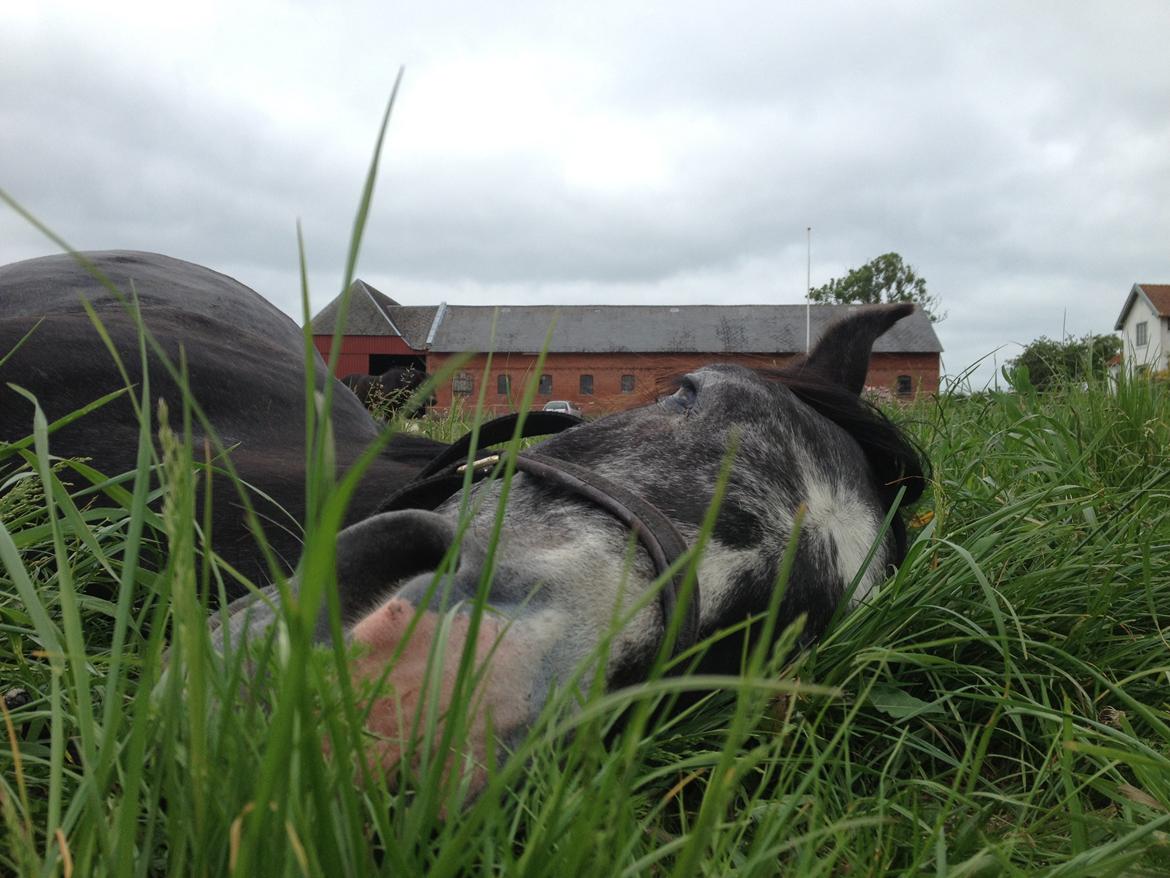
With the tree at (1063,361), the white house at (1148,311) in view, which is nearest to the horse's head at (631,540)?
the tree at (1063,361)

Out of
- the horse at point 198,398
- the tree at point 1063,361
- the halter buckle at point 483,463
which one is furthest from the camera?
the tree at point 1063,361

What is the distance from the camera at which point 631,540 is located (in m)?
1.08

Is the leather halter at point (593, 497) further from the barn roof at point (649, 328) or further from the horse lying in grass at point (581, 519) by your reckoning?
the barn roof at point (649, 328)

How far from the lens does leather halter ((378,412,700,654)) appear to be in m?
1.45

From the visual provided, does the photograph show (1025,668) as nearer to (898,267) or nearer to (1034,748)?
(1034,748)

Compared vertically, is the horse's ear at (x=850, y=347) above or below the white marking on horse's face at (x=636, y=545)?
above

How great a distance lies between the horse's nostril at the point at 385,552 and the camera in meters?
1.34

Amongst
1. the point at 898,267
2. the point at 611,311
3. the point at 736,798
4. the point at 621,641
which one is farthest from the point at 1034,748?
the point at 898,267

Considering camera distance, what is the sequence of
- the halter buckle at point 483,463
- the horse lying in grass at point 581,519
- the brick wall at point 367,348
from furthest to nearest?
the brick wall at point 367,348, the halter buckle at point 483,463, the horse lying in grass at point 581,519

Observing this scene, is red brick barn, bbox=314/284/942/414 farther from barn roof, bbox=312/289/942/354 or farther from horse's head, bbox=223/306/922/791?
horse's head, bbox=223/306/922/791

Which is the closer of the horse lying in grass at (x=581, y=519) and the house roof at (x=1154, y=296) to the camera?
the horse lying in grass at (x=581, y=519)

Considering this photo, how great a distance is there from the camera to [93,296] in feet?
12.6

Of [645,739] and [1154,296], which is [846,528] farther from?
[1154,296]

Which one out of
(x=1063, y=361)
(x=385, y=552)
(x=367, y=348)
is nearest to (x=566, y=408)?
(x=1063, y=361)
